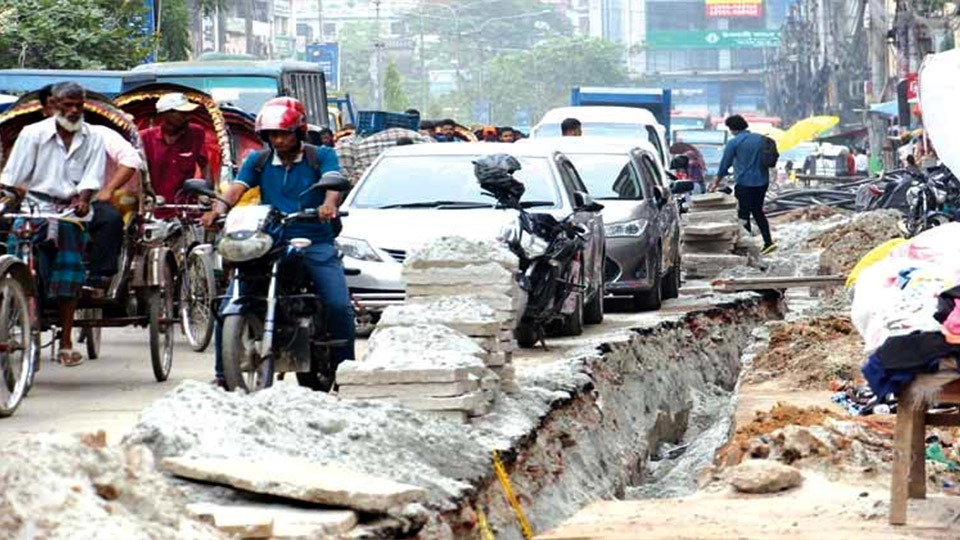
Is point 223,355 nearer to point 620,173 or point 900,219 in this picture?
point 620,173

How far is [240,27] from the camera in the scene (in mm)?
Answer: 113312

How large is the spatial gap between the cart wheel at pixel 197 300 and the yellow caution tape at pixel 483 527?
660 cm

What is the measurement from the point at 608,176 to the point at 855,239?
7.52 m

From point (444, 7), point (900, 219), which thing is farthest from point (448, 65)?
point (900, 219)

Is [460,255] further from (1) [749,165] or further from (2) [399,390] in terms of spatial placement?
(1) [749,165]

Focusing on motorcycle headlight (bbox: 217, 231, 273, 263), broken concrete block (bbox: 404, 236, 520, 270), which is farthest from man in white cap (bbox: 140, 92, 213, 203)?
motorcycle headlight (bbox: 217, 231, 273, 263)

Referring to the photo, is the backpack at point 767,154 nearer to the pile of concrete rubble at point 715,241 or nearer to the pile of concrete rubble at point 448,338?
the pile of concrete rubble at point 715,241

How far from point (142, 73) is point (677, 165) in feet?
21.5

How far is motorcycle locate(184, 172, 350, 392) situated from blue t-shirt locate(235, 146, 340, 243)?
13 cm

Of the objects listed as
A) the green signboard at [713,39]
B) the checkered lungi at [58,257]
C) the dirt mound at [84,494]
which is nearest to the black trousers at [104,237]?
the checkered lungi at [58,257]

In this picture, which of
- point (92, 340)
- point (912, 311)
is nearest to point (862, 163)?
point (92, 340)

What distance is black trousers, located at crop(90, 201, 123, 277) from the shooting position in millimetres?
13312

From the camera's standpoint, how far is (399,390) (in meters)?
9.84

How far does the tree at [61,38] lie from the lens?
34500 millimetres
